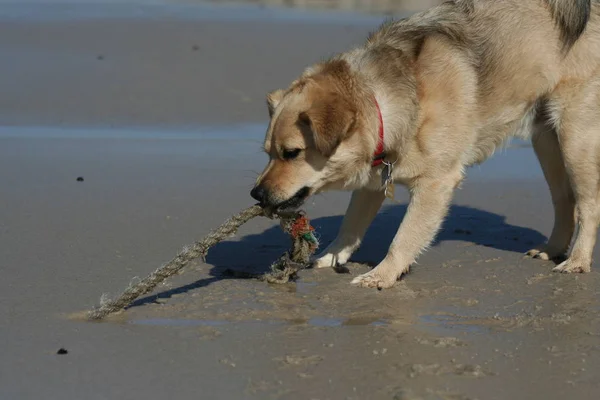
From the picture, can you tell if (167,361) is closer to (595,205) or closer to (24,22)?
(595,205)

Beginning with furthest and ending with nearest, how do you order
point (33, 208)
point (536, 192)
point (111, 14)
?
point (111, 14) < point (536, 192) < point (33, 208)

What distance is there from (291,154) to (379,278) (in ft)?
3.48

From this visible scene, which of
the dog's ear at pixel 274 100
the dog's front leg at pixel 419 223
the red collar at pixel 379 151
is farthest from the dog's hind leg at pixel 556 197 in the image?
the dog's ear at pixel 274 100

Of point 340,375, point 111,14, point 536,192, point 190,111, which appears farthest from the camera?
point 111,14

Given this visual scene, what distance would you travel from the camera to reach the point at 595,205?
24.0ft

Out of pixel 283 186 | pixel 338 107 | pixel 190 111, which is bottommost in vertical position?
pixel 190 111

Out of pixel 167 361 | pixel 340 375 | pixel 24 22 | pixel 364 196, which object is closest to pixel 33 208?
pixel 364 196

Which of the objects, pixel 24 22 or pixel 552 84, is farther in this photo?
pixel 24 22

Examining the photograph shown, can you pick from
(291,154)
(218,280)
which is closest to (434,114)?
(291,154)

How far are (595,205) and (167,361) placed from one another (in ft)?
11.4

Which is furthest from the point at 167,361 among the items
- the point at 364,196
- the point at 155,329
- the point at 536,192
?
the point at 536,192

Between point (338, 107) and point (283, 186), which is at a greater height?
point (338, 107)

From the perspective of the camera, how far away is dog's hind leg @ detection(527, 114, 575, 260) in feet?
24.8

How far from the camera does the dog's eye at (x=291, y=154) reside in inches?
249
